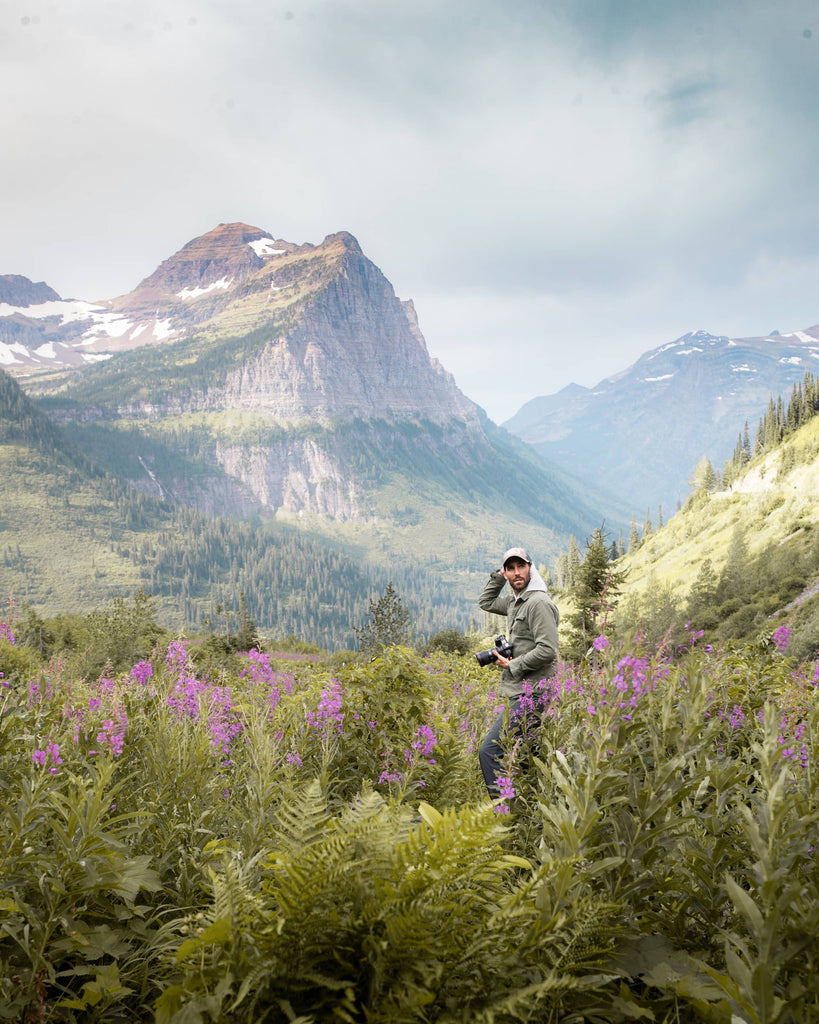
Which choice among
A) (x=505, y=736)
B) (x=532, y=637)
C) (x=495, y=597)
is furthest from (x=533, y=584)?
(x=505, y=736)

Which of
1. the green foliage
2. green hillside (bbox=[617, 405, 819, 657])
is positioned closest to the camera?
green hillside (bbox=[617, 405, 819, 657])

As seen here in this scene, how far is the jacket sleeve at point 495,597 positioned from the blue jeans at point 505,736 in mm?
1243

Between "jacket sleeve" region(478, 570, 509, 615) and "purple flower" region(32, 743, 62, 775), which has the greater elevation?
"jacket sleeve" region(478, 570, 509, 615)

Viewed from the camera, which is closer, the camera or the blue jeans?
the blue jeans

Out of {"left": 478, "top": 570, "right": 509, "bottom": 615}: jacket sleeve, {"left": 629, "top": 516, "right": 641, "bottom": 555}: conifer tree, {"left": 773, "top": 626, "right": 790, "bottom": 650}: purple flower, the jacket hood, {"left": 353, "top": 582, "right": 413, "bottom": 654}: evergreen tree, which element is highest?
the jacket hood

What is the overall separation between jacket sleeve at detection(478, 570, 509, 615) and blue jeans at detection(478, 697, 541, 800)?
1.24 meters

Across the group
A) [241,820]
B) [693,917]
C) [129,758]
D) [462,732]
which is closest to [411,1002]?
[693,917]

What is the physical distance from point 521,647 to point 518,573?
75 centimetres

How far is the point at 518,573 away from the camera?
559 centimetres

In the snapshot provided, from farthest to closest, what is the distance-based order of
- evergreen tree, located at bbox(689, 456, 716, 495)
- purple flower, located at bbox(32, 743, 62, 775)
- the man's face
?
1. evergreen tree, located at bbox(689, 456, 716, 495)
2. the man's face
3. purple flower, located at bbox(32, 743, 62, 775)

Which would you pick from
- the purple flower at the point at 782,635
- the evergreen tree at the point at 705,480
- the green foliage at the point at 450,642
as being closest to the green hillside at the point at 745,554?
the evergreen tree at the point at 705,480

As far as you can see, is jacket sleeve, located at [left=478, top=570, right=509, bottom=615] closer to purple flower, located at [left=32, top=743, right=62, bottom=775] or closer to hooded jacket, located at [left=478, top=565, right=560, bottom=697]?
hooded jacket, located at [left=478, top=565, right=560, bottom=697]

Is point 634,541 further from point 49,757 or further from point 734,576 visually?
point 49,757

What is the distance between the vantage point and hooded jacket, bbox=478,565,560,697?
518cm
